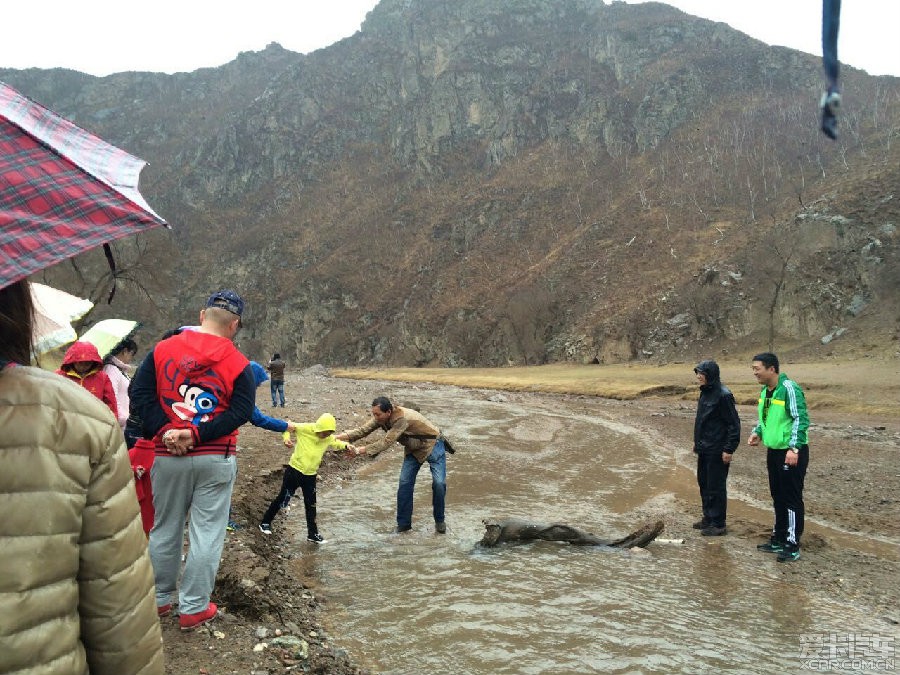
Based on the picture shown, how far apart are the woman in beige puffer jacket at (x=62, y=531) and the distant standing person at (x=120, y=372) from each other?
4.24 metres

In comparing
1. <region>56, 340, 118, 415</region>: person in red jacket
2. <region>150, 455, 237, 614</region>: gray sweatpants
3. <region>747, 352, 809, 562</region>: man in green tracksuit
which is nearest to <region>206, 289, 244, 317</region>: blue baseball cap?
Answer: <region>150, 455, 237, 614</region>: gray sweatpants

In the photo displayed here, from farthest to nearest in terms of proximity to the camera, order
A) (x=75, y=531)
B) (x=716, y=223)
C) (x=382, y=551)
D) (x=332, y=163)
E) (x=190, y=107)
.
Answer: (x=190, y=107), (x=332, y=163), (x=716, y=223), (x=382, y=551), (x=75, y=531)

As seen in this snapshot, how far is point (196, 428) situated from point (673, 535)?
695 cm

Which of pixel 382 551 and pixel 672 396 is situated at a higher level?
pixel 382 551

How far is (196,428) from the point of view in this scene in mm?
3984

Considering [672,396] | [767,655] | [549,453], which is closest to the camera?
[767,655]

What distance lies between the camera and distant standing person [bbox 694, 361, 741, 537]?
828 cm

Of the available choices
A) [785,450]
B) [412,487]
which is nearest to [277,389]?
[412,487]

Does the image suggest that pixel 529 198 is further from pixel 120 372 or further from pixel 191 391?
pixel 191 391

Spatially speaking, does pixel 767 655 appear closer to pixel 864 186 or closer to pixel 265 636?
pixel 265 636

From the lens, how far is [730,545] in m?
7.84

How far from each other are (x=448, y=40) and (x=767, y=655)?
4809 inches

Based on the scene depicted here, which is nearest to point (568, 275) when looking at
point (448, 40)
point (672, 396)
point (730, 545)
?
point (672, 396)

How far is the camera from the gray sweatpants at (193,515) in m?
4.10
